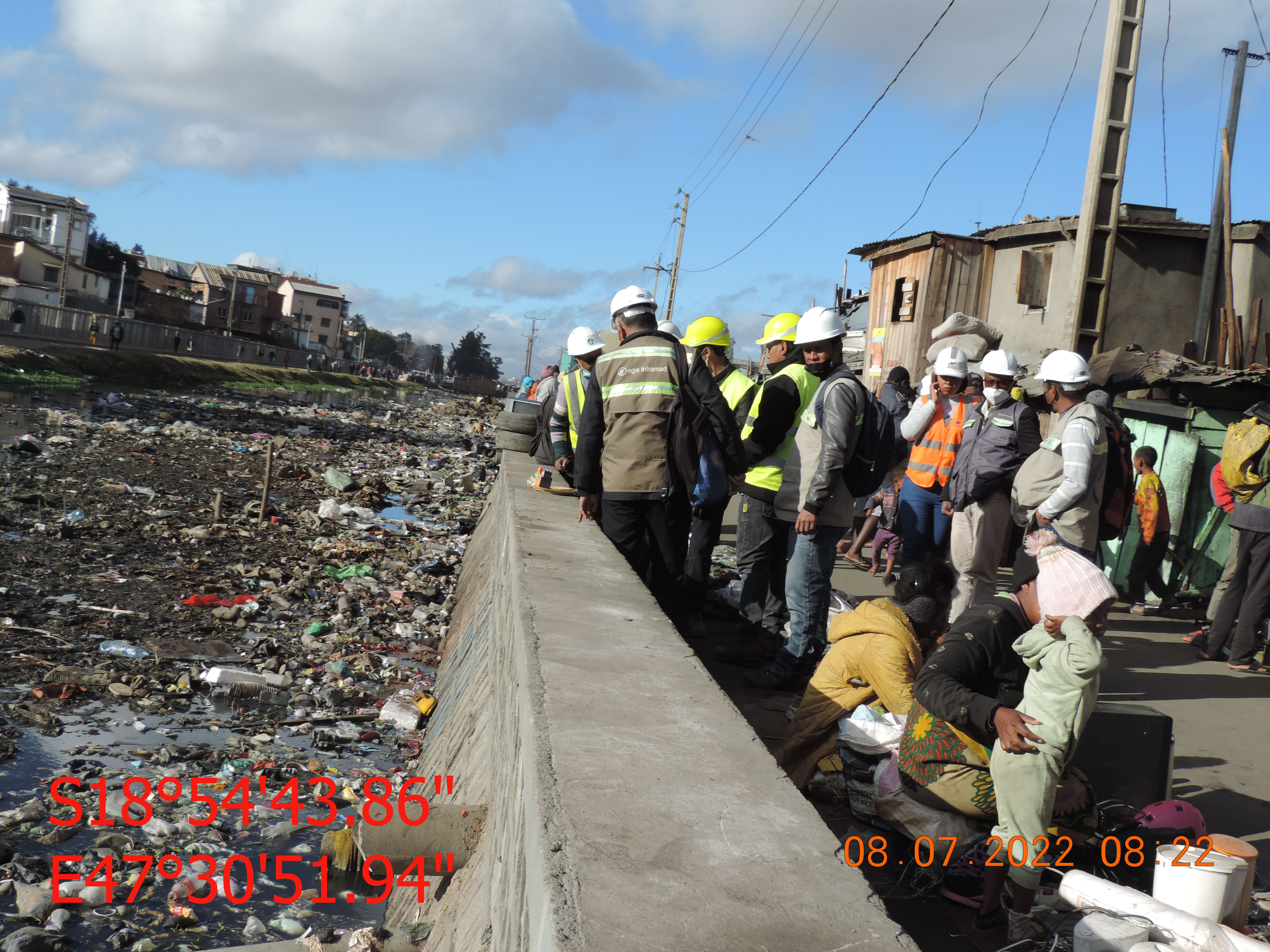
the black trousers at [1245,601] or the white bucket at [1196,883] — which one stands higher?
the black trousers at [1245,601]

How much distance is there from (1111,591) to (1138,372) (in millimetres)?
6910

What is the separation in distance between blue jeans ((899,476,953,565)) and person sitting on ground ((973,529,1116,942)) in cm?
309

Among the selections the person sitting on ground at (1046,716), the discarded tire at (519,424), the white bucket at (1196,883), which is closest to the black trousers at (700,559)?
the person sitting on ground at (1046,716)

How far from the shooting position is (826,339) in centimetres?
502

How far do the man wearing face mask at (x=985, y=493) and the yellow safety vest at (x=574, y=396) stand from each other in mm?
2297

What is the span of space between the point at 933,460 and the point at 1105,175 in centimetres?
469

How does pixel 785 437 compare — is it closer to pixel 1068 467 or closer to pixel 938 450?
pixel 938 450

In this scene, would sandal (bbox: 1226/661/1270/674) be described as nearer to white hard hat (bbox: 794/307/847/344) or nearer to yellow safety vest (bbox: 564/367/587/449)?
white hard hat (bbox: 794/307/847/344)

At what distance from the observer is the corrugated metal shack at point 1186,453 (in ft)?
28.1

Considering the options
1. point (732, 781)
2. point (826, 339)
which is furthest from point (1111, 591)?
point (826, 339)

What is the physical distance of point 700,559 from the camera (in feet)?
20.4

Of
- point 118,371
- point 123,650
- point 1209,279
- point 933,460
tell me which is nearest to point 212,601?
point 123,650

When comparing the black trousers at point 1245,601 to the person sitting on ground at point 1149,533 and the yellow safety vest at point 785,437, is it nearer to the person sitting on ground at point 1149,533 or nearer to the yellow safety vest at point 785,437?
the person sitting on ground at point 1149,533

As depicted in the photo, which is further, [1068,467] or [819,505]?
[1068,467]
